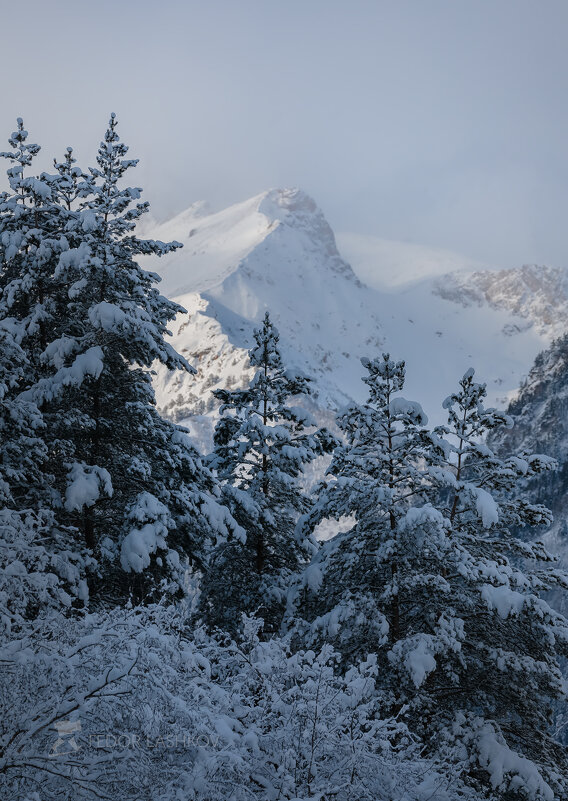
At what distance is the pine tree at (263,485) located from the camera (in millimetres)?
14266

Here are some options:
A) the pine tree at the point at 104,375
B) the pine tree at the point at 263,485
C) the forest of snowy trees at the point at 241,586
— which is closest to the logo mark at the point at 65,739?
the forest of snowy trees at the point at 241,586

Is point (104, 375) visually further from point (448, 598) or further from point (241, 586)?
point (448, 598)

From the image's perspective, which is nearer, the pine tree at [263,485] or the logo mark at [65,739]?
the logo mark at [65,739]

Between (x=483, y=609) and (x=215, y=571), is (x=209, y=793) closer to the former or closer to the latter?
(x=483, y=609)

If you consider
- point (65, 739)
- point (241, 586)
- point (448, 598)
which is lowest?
point (241, 586)

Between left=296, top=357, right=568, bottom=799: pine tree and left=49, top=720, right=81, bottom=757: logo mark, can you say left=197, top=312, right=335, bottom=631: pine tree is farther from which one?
left=49, top=720, right=81, bottom=757: logo mark

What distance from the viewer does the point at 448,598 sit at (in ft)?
33.7

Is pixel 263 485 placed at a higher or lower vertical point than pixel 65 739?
higher

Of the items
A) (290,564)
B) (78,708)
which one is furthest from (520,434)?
(78,708)

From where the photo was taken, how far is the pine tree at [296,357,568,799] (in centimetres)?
924

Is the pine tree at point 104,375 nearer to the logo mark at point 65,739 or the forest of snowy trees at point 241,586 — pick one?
the forest of snowy trees at point 241,586

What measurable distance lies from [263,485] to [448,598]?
216 inches

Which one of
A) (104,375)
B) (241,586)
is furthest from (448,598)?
(104,375)

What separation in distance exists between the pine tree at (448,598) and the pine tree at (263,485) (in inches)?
127
